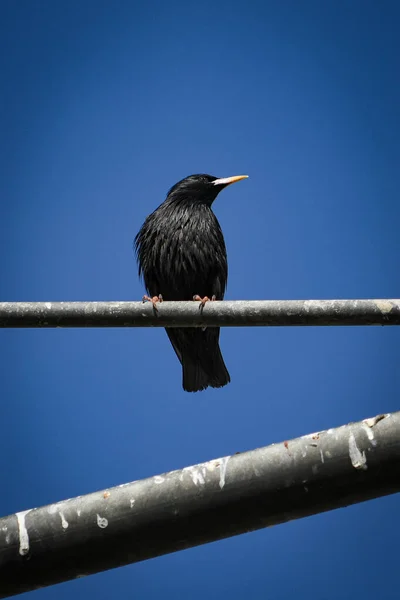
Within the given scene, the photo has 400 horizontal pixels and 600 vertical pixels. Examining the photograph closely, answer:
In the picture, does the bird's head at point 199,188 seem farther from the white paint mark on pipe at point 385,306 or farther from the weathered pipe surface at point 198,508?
the weathered pipe surface at point 198,508

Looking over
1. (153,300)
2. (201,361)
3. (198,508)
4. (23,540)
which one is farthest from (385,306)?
(201,361)

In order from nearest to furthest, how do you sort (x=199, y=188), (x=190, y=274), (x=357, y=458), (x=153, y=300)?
(x=357, y=458), (x=153, y=300), (x=190, y=274), (x=199, y=188)

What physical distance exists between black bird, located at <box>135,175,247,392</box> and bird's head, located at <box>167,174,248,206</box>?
1.38ft

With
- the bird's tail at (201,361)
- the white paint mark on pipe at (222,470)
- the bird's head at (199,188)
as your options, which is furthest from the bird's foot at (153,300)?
the bird's head at (199,188)

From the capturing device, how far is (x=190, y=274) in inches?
223

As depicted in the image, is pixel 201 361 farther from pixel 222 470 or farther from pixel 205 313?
pixel 222 470

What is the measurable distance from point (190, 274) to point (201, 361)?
72 centimetres

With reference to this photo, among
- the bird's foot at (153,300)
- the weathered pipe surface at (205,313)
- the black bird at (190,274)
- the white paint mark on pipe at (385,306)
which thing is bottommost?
the white paint mark on pipe at (385,306)

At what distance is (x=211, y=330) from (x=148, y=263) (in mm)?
766

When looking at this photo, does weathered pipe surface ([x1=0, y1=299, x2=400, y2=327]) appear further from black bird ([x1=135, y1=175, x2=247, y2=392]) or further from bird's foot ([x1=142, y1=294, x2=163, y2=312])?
black bird ([x1=135, y1=175, x2=247, y2=392])

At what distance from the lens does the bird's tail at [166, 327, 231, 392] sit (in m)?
5.73

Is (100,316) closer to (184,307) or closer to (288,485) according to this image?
(184,307)

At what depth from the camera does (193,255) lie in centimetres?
568

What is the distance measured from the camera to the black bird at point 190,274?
18.6 ft
